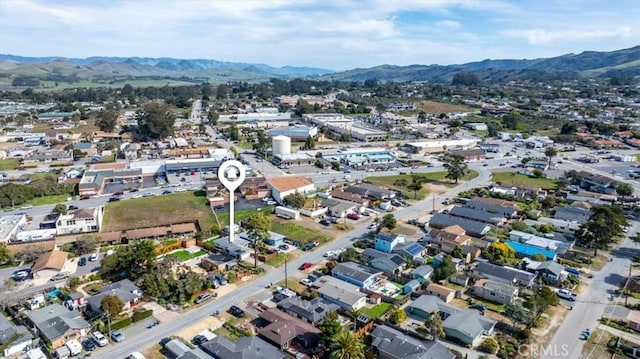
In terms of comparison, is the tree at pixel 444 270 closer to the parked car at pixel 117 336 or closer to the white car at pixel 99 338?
the parked car at pixel 117 336

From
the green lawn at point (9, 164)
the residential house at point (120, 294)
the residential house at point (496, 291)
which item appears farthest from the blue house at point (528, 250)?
the green lawn at point (9, 164)

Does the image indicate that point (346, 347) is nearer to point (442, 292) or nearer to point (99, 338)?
point (442, 292)

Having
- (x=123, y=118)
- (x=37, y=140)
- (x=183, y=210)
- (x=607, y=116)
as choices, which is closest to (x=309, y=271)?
(x=183, y=210)

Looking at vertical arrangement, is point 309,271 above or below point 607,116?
below

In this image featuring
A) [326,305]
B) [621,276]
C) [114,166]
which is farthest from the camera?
[114,166]

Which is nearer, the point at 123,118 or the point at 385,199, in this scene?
the point at 385,199

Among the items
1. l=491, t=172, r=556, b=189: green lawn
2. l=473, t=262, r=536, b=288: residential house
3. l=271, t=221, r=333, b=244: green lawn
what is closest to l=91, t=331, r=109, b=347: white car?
l=271, t=221, r=333, b=244: green lawn

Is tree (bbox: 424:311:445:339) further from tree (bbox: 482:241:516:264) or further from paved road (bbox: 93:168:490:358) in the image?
tree (bbox: 482:241:516:264)

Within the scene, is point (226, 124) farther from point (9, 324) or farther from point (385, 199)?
point (9, 324)
